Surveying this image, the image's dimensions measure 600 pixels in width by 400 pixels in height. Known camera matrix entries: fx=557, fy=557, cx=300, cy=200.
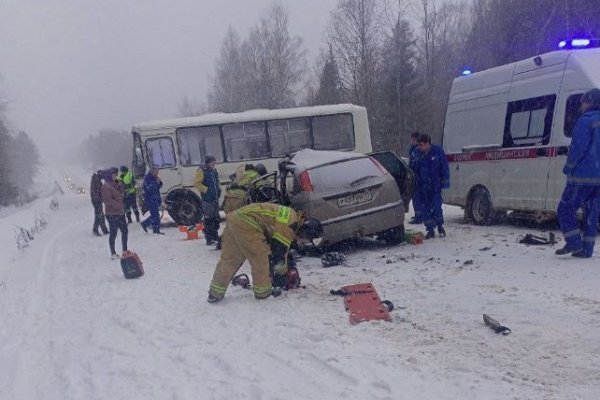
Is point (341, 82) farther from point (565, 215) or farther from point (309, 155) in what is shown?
point (565, 215)

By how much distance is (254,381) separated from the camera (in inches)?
154

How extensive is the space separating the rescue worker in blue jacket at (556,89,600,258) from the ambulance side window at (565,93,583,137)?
2146 mm

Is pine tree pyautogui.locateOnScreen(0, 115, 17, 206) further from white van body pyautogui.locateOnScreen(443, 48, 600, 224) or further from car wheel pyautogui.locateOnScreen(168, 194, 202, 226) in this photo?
white van body pyautogui.locateOnScreen(443, 48, 600, 224)

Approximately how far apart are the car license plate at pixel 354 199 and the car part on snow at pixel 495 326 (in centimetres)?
383

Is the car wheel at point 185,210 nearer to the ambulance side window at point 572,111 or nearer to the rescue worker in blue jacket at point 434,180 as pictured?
the rescue worker in blue jacket at point 434,180

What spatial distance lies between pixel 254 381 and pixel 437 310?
201cm

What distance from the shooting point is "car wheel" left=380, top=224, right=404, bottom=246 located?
883cm

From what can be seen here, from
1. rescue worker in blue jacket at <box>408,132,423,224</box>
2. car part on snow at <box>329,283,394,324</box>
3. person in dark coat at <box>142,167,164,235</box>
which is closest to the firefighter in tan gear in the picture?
car part on snow at <box>329,283,394,324</box>

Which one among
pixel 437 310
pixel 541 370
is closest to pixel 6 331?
pixel 437 310

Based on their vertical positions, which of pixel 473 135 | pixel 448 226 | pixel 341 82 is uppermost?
pixel 341 82

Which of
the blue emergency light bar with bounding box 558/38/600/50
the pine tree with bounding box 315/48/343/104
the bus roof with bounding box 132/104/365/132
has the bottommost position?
the bus roof with bounding box 132/104/365/132

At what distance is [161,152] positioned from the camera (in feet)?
53.8

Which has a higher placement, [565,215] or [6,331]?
[565,215]

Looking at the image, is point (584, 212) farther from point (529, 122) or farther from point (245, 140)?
Result: point (245, 140)
